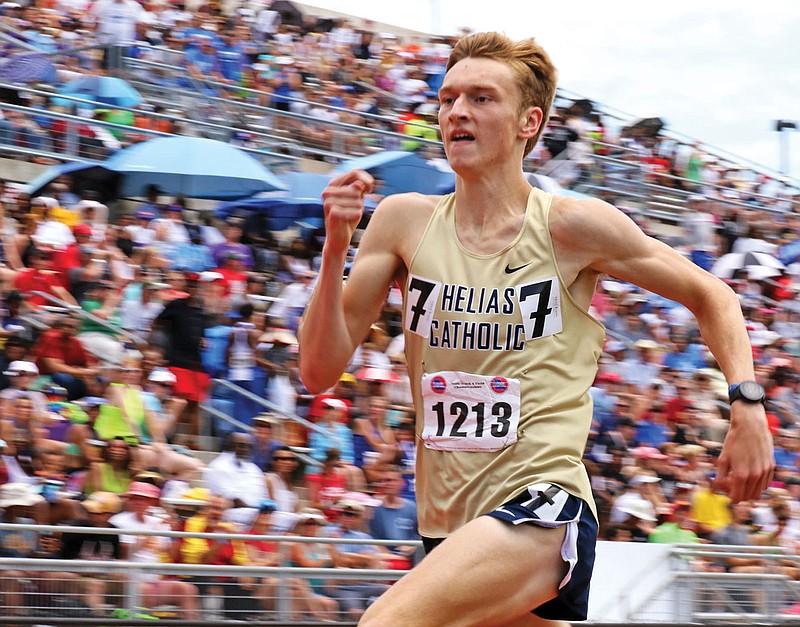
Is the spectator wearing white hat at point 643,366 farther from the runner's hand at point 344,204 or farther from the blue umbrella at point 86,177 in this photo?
the runner's hand at point 344,204

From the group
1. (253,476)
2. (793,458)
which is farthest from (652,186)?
(253,476)

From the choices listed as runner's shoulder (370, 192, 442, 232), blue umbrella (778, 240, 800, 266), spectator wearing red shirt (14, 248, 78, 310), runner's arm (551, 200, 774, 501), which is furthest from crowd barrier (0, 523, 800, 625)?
blue umbrella (778, 240, 800, 266)

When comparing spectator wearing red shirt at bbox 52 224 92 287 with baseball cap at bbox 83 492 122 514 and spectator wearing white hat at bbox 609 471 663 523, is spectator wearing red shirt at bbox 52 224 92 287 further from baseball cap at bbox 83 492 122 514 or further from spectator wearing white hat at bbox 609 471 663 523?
spectator wearing white hat at bbox 609 471 663 523

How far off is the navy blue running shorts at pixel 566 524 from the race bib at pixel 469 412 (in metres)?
0.17

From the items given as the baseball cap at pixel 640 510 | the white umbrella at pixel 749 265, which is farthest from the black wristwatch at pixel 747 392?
the white umbrella at pixel 749 265

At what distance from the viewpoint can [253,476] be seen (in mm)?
7316

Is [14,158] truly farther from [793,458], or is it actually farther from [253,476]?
[793,458]

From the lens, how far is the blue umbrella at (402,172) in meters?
11.9

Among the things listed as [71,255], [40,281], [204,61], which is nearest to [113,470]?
[40,281]

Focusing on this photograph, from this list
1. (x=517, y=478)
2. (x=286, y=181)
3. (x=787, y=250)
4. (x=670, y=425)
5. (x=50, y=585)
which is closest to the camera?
(x=517, y=478)

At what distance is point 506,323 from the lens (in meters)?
3.21

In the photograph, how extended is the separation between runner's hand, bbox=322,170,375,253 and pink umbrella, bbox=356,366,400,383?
18.5 ft

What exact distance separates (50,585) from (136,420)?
5.80 ft

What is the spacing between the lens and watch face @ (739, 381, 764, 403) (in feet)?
9.93
